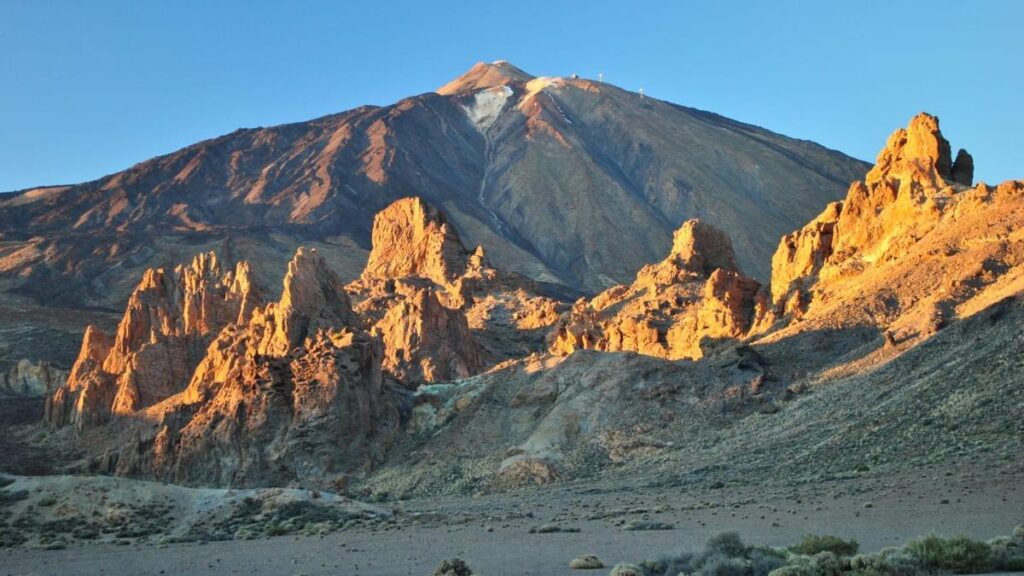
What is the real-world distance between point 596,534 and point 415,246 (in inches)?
4261

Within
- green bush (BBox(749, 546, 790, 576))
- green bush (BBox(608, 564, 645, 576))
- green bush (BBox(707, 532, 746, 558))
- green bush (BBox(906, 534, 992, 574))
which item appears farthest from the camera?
green bush (BBox(707, 532, 746, 558))

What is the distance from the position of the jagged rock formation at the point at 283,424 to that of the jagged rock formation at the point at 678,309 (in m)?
16.1

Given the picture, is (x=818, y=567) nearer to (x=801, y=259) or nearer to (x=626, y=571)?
(x=626, y=571)

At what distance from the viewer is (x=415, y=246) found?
140m

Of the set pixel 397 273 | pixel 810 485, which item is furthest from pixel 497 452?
pixel 397 273

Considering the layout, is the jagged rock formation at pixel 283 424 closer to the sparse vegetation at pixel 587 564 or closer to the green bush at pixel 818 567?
the sparse vegetation at pixel 587 564

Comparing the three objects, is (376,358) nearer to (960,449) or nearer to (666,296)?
(666,296)

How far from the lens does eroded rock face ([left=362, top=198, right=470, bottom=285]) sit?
13312cm

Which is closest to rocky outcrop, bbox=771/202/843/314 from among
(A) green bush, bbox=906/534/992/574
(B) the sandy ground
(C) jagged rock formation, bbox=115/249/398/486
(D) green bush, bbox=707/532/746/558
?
(C) jagged rock formation, bbox=115/249/398/486

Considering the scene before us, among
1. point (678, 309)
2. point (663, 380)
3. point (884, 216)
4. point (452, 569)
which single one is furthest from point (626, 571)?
Result: point (678, 309)

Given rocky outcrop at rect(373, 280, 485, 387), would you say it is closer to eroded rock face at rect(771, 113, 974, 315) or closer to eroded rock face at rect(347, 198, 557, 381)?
eroded rock face at rect(347, 198, 557, 381)

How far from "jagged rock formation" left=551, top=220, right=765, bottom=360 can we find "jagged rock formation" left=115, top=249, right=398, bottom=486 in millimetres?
16145

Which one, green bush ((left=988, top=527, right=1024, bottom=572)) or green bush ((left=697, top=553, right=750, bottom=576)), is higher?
green bush ((left=988, top=527, right=1024, bottom=572))

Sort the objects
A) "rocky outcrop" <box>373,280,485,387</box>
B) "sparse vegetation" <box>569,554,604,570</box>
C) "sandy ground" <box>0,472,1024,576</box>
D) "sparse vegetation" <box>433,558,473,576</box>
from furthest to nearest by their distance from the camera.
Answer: "rocky outcrop" <box>373,280,485,387</box> → "sandy ground" <box>0,472,1024,576</box> → "sparse vegetation" <box>569,554,604,570</box> → "sparse vegetation" <box>433,558,473,576</box>
